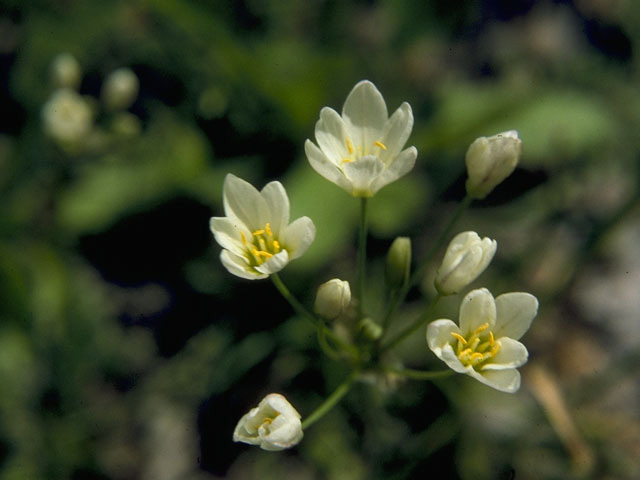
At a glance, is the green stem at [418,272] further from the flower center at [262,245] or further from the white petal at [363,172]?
the flower center at [262,245]

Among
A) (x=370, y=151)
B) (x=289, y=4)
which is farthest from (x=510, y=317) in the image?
(x=289, y=4)

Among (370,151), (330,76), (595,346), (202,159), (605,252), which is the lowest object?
(595,346)

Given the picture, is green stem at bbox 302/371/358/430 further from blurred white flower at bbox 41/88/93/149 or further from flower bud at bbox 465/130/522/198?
blurred white flower at bbox 41/88/93/149

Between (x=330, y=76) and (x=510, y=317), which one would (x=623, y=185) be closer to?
(x=330, y=76)

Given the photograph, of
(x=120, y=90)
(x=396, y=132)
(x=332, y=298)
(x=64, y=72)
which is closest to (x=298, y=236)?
(x=332, y=298)

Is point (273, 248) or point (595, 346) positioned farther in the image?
point (595, 346)

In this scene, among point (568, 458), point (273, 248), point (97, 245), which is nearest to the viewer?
point (273, 248)

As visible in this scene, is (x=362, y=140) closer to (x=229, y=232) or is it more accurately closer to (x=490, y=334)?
(x=229, y=232)
